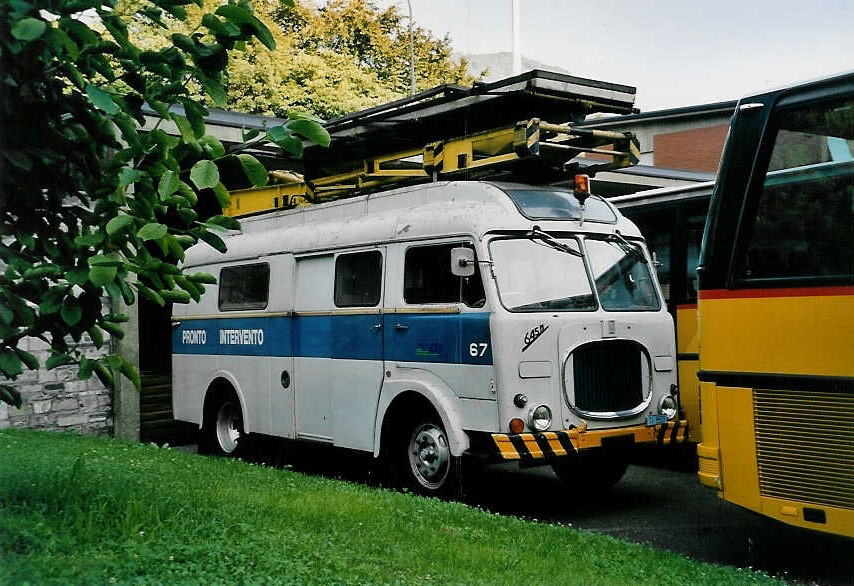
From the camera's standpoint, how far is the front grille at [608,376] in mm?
8875

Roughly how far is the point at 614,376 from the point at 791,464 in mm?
3036

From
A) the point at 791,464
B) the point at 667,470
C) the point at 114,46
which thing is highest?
the point at 114,46

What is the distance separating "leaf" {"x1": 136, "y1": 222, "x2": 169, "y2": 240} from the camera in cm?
468

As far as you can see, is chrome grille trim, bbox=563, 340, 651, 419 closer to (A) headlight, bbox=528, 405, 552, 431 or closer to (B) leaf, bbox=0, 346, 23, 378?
(A) headlight, bbox=528, 405, 552, 431

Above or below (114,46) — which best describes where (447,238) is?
below

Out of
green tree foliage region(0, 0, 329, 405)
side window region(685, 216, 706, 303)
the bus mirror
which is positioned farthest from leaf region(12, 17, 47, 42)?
side window region(685, 216, 706, 303)

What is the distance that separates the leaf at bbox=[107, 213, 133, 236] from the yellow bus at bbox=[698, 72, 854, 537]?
152 inches

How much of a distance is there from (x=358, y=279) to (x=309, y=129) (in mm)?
5488

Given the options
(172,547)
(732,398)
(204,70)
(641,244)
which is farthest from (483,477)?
(204,70)

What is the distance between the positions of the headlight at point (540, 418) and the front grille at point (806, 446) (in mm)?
2470

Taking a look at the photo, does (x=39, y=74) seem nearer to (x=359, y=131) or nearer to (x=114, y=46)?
(x=114, y=46)

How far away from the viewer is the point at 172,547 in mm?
5457

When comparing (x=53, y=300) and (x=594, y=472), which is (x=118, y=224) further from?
(x=594, y=472)

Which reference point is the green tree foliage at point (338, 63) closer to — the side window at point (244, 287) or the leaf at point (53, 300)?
the side window at point (244, 287)
